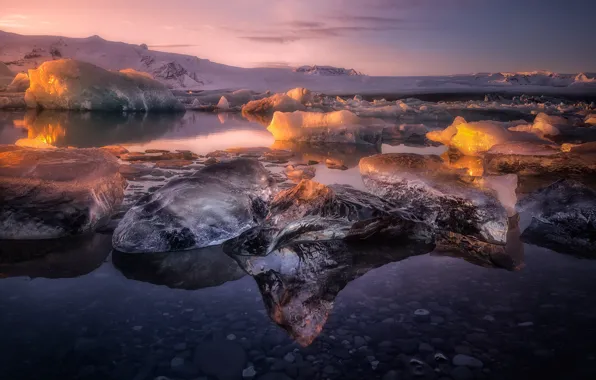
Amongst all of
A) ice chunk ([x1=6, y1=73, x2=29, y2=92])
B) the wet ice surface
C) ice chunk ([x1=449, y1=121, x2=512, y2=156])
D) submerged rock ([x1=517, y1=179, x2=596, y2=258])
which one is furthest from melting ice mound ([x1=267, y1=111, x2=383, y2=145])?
ice chunk ([x1=6, y1=73, x2=29, y2=92])

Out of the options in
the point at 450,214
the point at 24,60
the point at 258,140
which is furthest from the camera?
the point at 24,60

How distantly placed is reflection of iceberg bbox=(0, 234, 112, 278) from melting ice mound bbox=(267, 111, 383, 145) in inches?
217

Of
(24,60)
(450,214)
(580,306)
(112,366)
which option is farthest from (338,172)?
(24,60)

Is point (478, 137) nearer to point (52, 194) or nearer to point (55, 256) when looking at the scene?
point (52, 194)

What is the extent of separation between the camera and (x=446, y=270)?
6.69 ft

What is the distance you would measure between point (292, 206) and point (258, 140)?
5617mm

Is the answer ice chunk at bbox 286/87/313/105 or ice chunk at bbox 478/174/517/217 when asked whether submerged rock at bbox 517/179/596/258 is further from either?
ice chunk at bbox 286/87/313/105

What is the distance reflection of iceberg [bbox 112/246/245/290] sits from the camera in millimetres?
1876

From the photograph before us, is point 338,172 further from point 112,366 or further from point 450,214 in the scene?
point 112,366

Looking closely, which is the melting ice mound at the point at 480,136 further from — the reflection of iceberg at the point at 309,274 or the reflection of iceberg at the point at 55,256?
the reflection of iceberg at the point at 55,256

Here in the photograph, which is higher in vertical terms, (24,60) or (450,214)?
(24,60)

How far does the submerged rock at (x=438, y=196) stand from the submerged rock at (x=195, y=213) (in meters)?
1.04

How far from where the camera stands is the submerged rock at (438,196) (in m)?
2.55

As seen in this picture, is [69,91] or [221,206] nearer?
[221,206]
